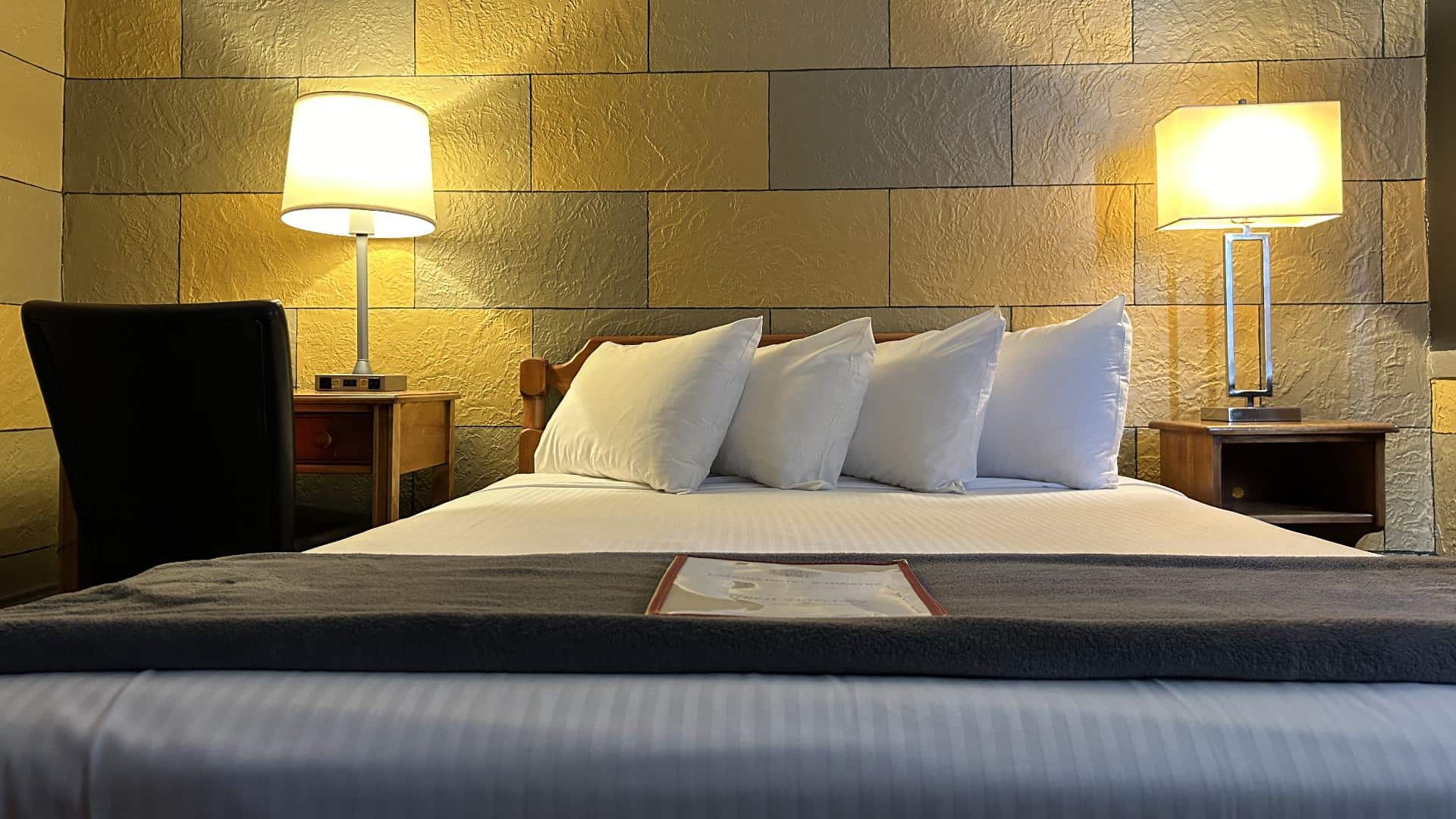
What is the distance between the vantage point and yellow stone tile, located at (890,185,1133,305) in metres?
2.52

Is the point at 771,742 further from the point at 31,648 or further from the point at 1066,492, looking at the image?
the point at 1066,492

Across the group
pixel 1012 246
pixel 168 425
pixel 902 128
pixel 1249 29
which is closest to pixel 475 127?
pixel 902 128

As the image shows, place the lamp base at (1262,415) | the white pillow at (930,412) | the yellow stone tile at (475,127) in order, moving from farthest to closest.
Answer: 1. the yellow stone tile at (475,127)
2. the lamp base at (1262,415)
3. the white pillow at (930,412)

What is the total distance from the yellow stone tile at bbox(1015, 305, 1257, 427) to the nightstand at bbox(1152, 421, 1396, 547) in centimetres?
13

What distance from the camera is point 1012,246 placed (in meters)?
2.54

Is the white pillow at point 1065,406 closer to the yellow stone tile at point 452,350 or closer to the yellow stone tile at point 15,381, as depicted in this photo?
the yellow stone tile at point 452,350

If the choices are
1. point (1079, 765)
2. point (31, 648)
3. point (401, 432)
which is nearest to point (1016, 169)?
point (401, 432)

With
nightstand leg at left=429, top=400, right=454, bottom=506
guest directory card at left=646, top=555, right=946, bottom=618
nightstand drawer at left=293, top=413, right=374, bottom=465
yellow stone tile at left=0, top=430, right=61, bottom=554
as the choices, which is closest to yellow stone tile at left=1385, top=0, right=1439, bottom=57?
guest directory card at left=646, top=555, right=946, bottom=618

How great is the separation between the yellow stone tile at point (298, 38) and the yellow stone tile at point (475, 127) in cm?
8

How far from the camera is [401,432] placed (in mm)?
2184

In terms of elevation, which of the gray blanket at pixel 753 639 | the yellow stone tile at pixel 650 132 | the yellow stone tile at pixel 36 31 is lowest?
the gray blanket at pixel 753 639

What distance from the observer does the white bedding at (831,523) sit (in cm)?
124

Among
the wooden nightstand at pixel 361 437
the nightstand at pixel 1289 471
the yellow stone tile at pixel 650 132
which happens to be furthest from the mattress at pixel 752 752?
the yellow stone tile at pixel 650 132

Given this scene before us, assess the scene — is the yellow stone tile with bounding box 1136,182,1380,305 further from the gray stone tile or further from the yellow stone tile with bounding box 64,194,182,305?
the yellow stone tile with bounding box 64,194,182,305
